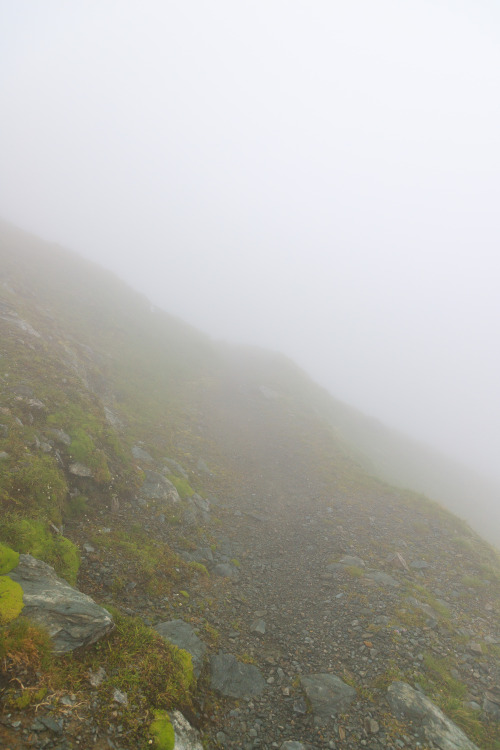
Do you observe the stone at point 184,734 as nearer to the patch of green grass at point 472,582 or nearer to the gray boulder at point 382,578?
the gray boulder at point 382,578

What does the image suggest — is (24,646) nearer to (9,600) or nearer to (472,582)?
(9,600)

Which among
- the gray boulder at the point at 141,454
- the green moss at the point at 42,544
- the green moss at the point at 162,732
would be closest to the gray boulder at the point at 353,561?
the gray boulder at the point at 141,454

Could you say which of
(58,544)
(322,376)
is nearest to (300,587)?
(58,544)

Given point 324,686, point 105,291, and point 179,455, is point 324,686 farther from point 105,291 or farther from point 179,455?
point 105,291

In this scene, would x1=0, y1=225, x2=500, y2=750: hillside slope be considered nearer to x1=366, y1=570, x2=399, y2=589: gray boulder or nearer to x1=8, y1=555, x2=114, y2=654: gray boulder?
x1=366, y1=570, x2=399, y2=589: gray boulder

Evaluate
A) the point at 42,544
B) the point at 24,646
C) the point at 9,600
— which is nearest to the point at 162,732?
the point at 24,646

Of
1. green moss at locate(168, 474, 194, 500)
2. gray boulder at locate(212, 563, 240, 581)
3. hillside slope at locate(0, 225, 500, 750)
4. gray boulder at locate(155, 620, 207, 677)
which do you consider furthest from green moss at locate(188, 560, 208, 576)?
green moss at locate(168, 474, 194, 500)

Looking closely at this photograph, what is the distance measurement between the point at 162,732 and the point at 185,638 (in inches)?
126

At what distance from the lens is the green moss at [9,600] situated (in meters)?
6.67

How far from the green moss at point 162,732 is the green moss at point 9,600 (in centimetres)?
343

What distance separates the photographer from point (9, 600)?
22.9 feet

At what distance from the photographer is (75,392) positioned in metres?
17.7

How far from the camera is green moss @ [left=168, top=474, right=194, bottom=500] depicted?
57.1ft

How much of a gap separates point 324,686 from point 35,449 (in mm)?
11770
